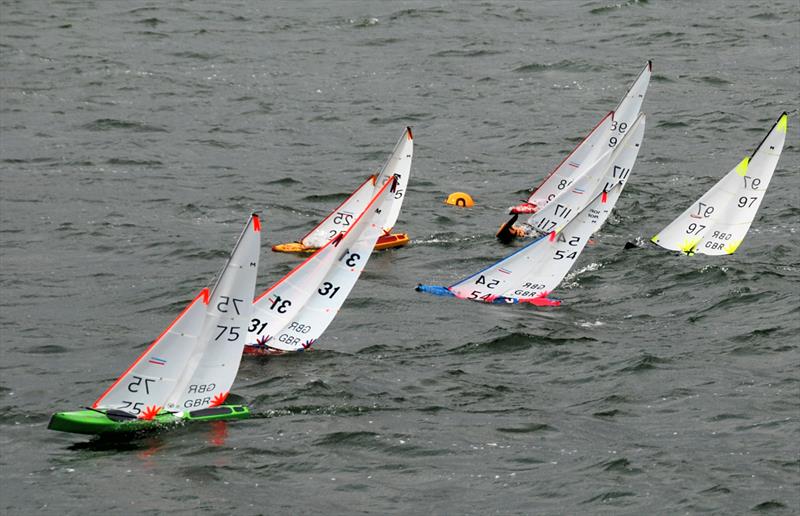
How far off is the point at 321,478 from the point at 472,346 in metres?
8.75

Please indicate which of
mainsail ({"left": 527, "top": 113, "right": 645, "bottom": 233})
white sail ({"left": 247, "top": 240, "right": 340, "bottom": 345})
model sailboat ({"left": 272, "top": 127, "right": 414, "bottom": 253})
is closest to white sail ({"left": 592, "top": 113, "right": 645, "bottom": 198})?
mainsail ({"left": 527, "top": 113, "right": 645, "bottom": 233})

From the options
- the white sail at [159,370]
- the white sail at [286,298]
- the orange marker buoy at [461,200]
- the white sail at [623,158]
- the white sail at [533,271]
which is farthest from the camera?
the orange marker buoy at [461,200]

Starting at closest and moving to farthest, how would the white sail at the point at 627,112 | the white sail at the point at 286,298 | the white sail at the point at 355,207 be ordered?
the white sail at the point at 286,298, the white sail at the point at 355,207, the white sail at the point at 627,112

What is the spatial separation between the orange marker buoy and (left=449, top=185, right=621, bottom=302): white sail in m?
11.3

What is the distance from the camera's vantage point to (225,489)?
2708 centimetres

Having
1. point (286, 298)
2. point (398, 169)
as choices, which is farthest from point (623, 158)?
point (286, 298)

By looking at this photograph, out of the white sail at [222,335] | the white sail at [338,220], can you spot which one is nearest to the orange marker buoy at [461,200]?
the white sail at [338,220]

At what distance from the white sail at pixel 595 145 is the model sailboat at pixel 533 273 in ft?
32.3

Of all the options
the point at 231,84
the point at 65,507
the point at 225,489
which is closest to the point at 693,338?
the point at 225,489

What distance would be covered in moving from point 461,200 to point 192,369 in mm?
22590

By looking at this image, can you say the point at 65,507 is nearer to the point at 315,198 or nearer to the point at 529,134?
the point at 315,198

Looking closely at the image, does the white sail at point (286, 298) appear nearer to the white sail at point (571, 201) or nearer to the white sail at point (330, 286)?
the white sail at point (330, 286)

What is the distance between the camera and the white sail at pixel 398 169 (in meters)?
45.4

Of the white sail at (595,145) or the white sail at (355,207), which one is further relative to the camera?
the white sail at (595,145)
